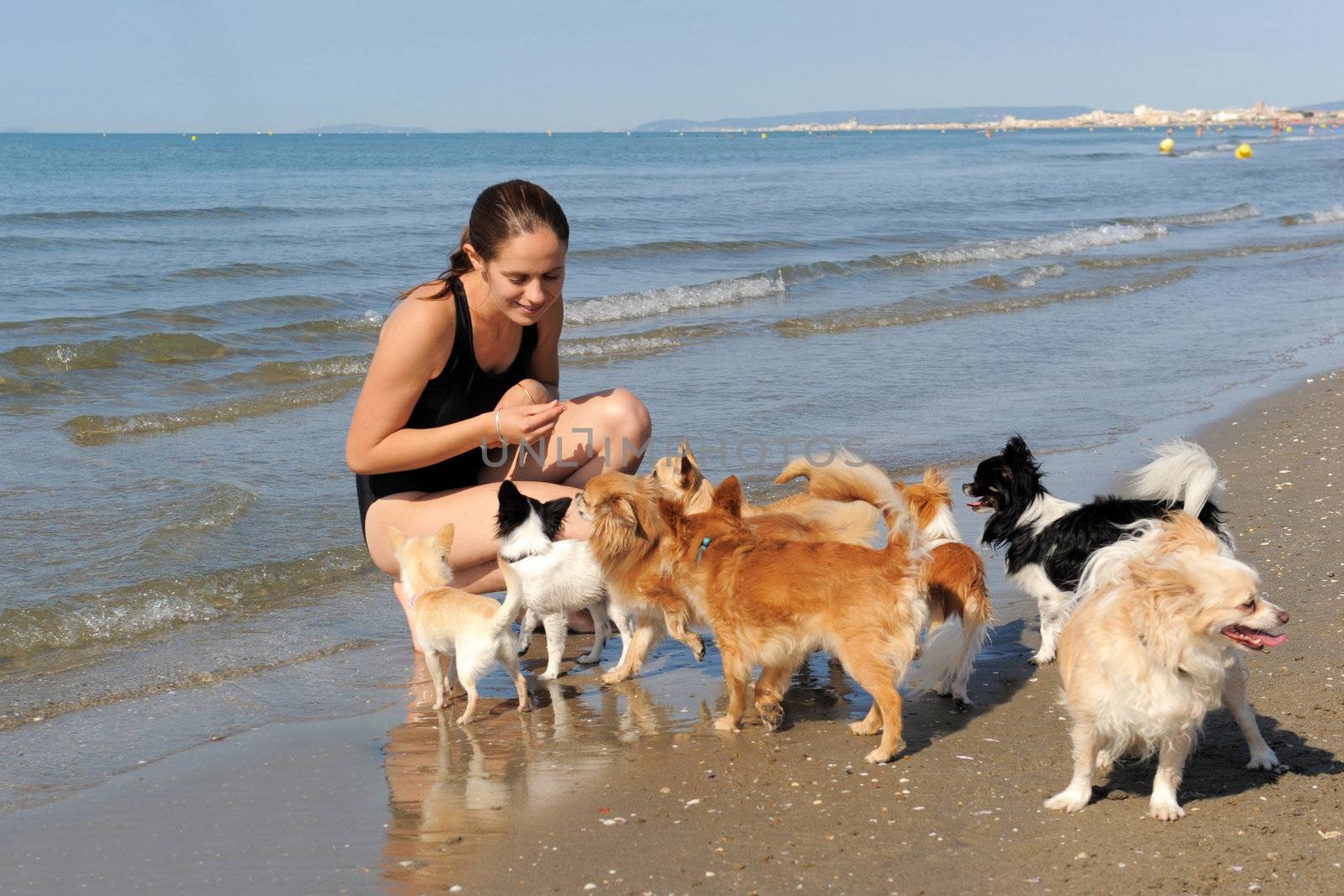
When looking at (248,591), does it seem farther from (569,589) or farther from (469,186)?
(469,186)

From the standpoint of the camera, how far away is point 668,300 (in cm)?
1464

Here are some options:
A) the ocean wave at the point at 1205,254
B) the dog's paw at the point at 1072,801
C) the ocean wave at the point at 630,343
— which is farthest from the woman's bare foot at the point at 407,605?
the ocean wave at the point at 1205,254

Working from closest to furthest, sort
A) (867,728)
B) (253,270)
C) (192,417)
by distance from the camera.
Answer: (867,728) → (192,417) → (253,270)

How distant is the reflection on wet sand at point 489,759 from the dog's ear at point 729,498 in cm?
74

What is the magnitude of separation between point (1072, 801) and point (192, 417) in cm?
752

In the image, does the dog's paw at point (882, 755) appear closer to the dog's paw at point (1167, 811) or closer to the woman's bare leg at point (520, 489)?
the dog's paw at point (1167, 811)

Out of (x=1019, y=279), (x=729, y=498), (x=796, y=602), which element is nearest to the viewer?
(x=796, y=602)

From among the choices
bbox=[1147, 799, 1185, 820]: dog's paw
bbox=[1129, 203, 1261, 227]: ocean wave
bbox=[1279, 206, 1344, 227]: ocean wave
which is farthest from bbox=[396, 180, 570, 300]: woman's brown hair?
bbox=[1279, 206, 1344, 227]: ocean wave

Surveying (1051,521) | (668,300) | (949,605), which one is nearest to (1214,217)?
(668,300)

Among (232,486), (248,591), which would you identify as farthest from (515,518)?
(232,486)

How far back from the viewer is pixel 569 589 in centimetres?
458

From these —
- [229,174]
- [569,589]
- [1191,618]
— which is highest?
[229,174]

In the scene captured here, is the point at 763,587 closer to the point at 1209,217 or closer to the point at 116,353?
the point at 116,353

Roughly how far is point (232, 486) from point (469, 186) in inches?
1190
